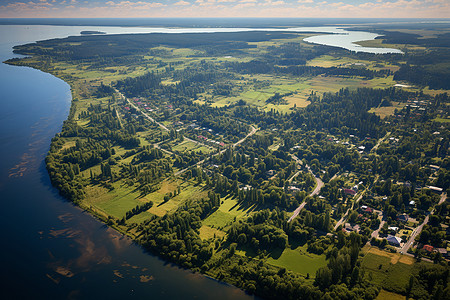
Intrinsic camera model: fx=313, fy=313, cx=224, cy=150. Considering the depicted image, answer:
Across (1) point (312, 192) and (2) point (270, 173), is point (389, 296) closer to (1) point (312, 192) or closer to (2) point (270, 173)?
(1) point (312, 192)

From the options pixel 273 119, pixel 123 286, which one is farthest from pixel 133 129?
pixel 123 286

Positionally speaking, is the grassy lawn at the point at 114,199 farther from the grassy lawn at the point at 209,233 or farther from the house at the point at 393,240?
the house at the point at 393,240

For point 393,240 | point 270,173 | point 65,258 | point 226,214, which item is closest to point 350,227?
point 393,240

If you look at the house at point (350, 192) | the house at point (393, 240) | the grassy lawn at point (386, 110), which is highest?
→ the grassy lawn at point (386, 110)

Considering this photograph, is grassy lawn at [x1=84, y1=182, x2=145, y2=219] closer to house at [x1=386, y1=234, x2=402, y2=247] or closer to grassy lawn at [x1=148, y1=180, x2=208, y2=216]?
grassy lawn at [x1=148, y1=180, x2=208, y2=216]

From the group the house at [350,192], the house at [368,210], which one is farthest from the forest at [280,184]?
the house at [350,192]

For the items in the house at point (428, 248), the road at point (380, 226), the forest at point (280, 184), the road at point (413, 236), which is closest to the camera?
the forest at point (280, 184)
